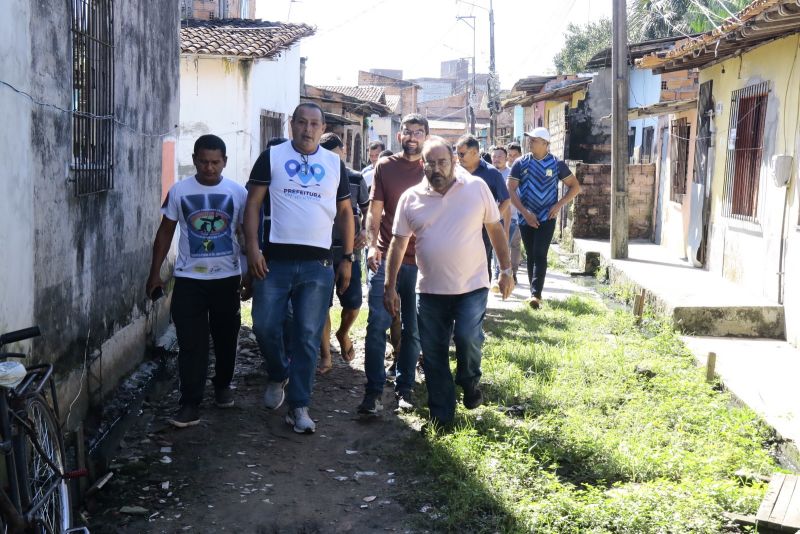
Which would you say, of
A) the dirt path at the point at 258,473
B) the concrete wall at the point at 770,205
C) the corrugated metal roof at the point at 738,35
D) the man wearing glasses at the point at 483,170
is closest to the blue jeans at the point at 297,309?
the dirt path at the point at 258,473

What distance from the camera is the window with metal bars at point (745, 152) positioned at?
33.0 feet

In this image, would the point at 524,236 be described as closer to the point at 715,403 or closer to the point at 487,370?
the point at 487,370

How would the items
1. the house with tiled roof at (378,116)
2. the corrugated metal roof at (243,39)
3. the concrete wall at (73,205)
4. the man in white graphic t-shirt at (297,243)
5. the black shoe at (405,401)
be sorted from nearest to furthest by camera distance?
the concrete wall at (73,205)
the man in white graphic t-shirt at (297,243)
the black shoe at (405,401)
the corrugated metal roof at (243,39)
the house with tiled roof at (378,116)

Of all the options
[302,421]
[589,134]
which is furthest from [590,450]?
[589,134]

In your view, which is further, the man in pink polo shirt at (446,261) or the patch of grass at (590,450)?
the man in pink polo shirt at (446,261)

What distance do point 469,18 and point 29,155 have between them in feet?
150

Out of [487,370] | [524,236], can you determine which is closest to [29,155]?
[487,370]

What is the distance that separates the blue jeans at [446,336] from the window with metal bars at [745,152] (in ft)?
18.5

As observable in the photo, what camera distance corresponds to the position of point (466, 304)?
5.46 metres

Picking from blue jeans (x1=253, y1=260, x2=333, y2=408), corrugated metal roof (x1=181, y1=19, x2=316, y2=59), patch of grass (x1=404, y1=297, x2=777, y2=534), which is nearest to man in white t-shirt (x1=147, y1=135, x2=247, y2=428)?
blue jeans (x1=253, y1=260, x2=333, y2=408)

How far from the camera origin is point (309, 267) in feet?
18.1

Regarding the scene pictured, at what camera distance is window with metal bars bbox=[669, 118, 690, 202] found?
14.6 m

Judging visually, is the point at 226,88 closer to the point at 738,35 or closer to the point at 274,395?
the point at 738,35

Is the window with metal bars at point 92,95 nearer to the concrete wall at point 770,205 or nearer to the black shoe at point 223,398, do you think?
the black shoe at point 223,398
